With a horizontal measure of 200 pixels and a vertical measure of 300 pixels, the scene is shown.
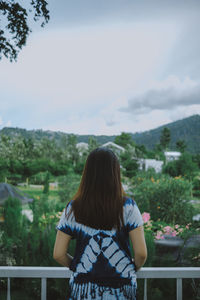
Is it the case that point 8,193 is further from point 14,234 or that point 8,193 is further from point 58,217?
point 14,234

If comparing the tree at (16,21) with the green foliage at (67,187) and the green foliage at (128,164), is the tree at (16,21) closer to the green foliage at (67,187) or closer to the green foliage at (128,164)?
the green foliage at (67,187)

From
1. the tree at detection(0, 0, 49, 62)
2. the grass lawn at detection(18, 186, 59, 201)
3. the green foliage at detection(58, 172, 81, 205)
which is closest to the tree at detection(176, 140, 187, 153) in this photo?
the green foliage at detection(58, 172, 81, 205)

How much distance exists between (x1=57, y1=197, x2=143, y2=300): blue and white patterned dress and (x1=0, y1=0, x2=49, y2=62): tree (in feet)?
5.11

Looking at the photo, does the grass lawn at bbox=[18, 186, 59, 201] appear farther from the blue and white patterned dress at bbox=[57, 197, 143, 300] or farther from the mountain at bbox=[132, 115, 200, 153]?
the blue and white patterned dress at bbox=[57, 197, 143, 300]

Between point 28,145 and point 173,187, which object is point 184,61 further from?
point 28,145

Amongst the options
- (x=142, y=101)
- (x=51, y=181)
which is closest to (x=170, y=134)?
(x=142, y=101)

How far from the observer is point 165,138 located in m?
Result: 6.19

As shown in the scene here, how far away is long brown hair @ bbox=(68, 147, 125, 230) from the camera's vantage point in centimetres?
71

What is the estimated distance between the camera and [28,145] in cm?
532

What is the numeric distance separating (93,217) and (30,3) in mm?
1624

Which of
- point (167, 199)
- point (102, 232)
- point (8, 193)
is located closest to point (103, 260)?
point (102, 232)

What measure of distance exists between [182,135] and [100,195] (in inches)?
204

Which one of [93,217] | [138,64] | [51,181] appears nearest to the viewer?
[93,217]

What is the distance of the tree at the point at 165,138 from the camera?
571 centimetres
